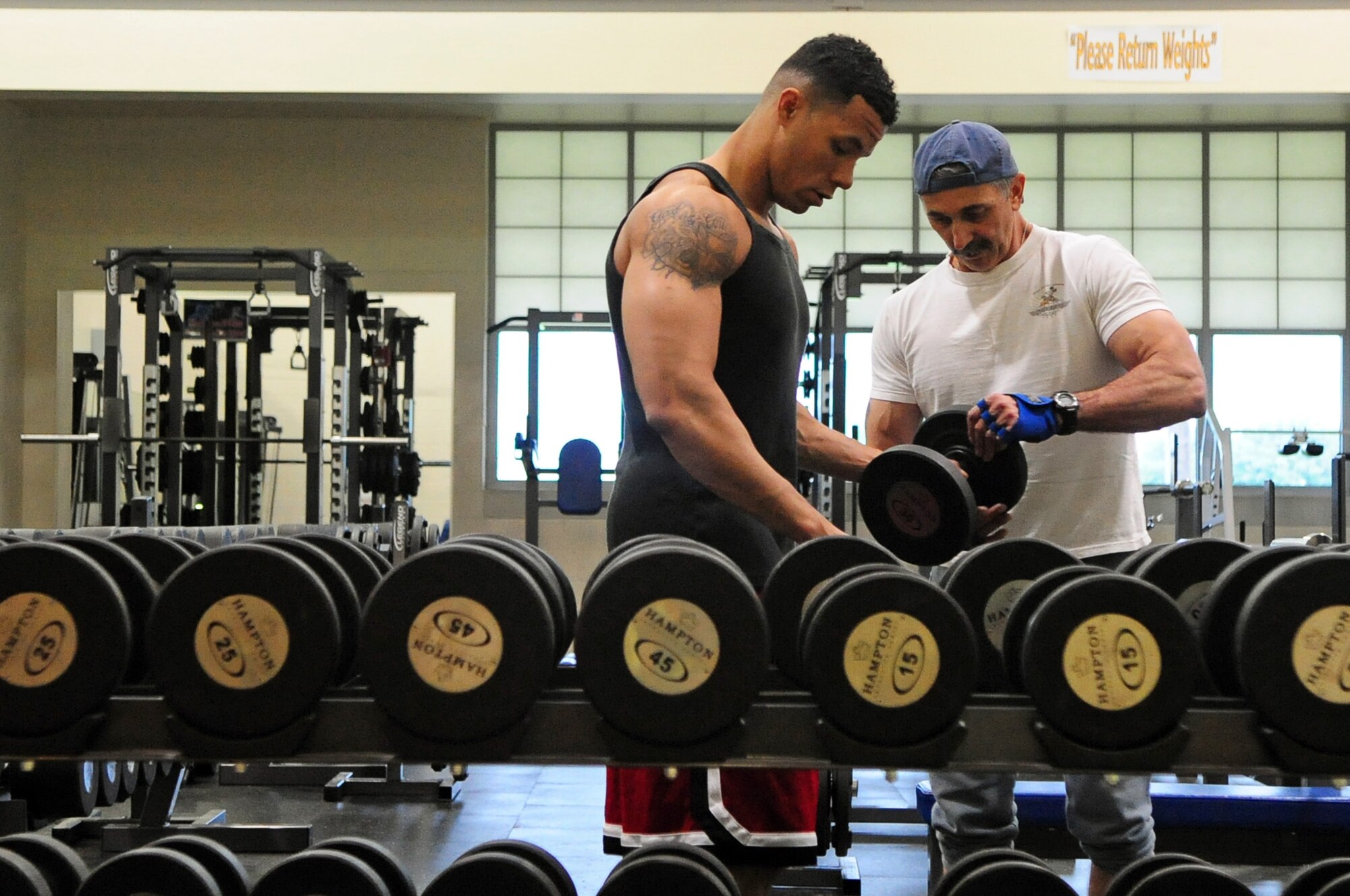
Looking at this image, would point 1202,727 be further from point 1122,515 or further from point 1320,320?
point 1320,320

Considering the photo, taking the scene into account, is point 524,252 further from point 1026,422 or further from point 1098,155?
point 1026,422

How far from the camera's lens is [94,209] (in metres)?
9.64

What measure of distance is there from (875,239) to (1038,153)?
1.35 m

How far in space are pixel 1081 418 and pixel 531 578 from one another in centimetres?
92

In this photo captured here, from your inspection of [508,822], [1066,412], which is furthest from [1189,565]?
[508,822]

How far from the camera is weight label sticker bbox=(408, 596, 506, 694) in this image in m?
1.17

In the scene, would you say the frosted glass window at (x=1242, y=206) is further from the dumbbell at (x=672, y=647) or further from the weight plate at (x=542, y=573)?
the dumbbell at (x=672, y=647)

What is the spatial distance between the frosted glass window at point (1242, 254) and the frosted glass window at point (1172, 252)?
4.1 inches

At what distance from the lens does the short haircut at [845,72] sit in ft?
5.46

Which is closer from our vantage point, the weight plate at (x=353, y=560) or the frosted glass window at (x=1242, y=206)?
the weight plate at (x=353, y=560)

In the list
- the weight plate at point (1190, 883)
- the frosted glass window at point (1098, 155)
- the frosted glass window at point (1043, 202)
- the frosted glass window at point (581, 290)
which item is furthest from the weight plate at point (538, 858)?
the frosted glass window at point (1098, 155)

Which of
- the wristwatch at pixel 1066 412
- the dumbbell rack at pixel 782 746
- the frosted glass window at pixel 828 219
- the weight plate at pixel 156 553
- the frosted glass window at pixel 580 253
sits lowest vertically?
the dumbbell rack at pixel 782 746

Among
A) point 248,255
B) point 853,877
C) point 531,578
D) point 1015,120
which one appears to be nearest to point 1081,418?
point 531,578

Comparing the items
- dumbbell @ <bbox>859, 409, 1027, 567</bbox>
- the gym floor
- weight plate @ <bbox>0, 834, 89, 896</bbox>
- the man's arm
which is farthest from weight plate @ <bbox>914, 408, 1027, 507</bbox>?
the gym floor
